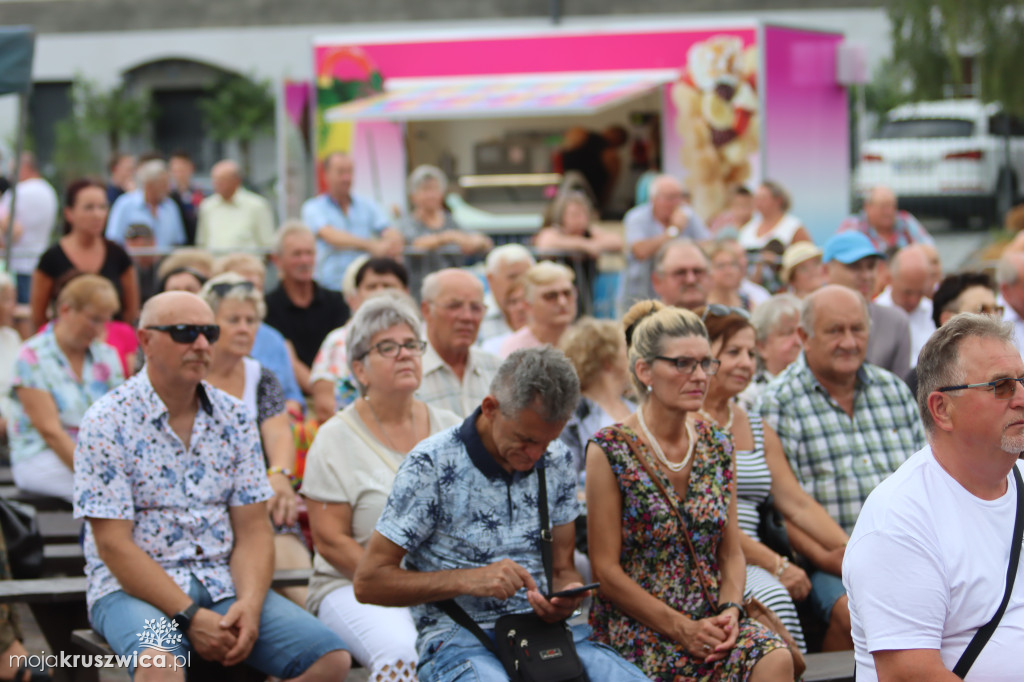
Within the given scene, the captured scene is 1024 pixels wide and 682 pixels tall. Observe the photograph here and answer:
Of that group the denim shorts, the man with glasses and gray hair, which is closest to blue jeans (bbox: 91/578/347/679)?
the denim shorts

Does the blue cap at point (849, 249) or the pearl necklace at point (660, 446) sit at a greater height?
the blue cap at point (849, 249)

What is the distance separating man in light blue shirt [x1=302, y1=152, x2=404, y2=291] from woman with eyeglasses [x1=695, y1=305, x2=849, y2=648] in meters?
4.93

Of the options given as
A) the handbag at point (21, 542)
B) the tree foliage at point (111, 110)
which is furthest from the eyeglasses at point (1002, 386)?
the tree foliage at point (111, 110)

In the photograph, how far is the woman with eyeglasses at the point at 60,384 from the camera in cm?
599

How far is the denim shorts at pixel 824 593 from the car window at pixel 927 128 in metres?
13.5

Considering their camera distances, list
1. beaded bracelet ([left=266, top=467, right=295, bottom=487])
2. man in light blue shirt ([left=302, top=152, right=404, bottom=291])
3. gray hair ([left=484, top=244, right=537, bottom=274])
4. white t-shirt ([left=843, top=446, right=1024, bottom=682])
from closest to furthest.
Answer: white t-shirt ([left=843, top=446, right=1024, bottom=682]), beaded bracelet ([left=266, top=467, right=295, bottom=487]), gray hair ([left=484, top=244, right=537, bottom=274]), man in light blue shirt ([left=302, top=152, right=404, bottom=291])

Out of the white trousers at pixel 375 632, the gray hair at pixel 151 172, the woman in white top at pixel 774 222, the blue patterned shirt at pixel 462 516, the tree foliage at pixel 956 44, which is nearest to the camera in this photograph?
the blue patterned shirt at pixel 462 516

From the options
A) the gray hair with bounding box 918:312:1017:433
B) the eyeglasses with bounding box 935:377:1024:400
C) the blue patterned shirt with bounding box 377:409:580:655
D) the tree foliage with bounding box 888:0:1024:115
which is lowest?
the blue patterned shirt with bounding box 377:409:580:655

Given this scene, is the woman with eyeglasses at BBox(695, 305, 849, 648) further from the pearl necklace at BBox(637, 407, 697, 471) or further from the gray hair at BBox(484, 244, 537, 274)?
the gray hair at BBox(484, 244, 537, 274)

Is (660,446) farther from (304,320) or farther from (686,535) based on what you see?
(304,320)

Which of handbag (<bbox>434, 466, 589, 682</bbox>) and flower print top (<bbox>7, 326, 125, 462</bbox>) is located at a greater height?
flower print top (<bbox>7, 326, 125, 462</bbox>)

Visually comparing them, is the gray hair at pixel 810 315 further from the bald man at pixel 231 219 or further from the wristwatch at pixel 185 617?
the bald man at pixel 231 219

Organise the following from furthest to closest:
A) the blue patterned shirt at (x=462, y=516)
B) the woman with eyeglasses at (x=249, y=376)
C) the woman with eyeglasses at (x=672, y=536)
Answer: the woman with eyeglasses at (x=249, y=376), the woman with eyeglasses at (x=672, y=536), the blue patterned shirt at (x=462, y=516)

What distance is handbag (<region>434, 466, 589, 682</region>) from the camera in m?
3.63
